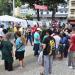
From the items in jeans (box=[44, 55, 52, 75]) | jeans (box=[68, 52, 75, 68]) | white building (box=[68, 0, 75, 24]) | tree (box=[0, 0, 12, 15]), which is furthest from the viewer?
tree (box=[0, 0, 12, 15])

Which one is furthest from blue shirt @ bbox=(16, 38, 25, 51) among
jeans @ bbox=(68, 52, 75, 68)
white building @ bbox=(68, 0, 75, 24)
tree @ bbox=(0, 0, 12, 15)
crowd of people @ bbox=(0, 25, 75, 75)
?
tree @ bbox=(0, 0, 12, 15)

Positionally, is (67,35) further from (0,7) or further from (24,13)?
(0,7)

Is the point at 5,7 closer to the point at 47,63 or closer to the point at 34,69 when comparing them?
the point at 34,69

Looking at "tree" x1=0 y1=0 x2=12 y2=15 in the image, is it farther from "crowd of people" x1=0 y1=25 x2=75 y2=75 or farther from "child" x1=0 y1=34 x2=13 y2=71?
"child" x1=0 y1=34 x2=13 y2=71

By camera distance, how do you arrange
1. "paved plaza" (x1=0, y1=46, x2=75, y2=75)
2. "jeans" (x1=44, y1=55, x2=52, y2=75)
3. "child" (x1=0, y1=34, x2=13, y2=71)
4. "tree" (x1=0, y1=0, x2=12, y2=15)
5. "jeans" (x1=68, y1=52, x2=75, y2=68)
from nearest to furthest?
"jeans" (x1=44, y1=55, x2=52, y2=75)
"paved plaza" (x1=0, y1=46, x2=75, y2=75)
"jeans" (x1=68, y1=52, x2=75, y2=68)
"child" (x1=0, y1=34, x2=13, y2=71)
"tree" (x1=0, y1=0, x2=12, y2=15)

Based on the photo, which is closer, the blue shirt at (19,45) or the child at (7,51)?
the child at (7,51)

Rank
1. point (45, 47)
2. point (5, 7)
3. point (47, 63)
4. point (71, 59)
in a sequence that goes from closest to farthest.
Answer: point (45, 47)
point (47, 63)
point (71, 59)
point (5, 7)

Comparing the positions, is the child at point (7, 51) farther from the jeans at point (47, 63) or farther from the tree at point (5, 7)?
the tree at point (5, 7)

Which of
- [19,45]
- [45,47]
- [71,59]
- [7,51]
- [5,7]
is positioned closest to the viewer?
[45,47]

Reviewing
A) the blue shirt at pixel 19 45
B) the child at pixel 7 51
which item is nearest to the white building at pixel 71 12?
the child at pixel 7 51

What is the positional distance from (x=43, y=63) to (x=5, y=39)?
274 cm

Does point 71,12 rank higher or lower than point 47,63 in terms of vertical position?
higher

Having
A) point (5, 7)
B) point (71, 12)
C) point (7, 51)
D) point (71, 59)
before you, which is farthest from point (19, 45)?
point (5, 7)

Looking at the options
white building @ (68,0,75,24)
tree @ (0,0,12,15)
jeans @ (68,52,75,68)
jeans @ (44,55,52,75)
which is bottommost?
tree @ (0,0,12,15)
